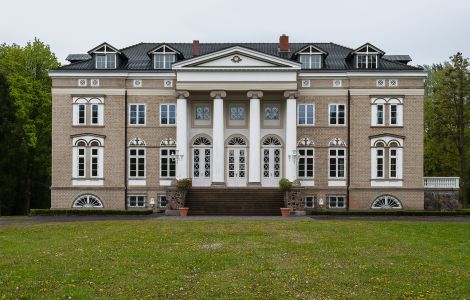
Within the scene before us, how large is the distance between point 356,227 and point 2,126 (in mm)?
32329

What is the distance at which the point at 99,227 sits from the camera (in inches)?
1076

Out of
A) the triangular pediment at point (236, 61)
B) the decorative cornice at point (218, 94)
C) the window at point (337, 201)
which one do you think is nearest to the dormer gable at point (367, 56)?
the triangular pediment at point (236, 61)

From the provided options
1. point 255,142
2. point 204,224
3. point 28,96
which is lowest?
point 204,224

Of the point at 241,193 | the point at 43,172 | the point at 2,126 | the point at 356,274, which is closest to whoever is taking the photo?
the point at 356,274

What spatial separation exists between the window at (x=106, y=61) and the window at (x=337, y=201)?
62.0 feet

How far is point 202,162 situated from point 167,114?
4.43m

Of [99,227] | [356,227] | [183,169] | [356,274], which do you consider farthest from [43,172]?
[356,274]

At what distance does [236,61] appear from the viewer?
140 feet

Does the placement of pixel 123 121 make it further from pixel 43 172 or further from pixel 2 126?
pixel 43 172

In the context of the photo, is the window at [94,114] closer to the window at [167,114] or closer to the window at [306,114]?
the window at [167,114]

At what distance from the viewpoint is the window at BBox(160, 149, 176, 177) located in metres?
44.9

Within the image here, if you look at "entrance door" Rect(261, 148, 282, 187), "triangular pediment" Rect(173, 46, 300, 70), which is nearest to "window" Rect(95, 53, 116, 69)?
"triangular pediment" Rect(173, 46, 300, 70)

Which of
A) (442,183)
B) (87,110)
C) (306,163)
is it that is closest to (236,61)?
(306,163)

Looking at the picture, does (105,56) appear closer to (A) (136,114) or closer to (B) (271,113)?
(A) (136,114)
